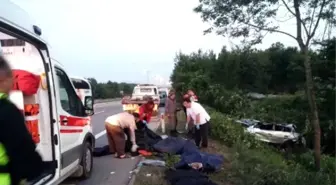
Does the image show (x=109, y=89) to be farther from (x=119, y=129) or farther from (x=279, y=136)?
(x=119, y=129)

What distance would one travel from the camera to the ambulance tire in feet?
25.7

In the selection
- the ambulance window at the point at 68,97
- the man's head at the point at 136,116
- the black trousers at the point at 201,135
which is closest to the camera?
the ambulance window at the point at 68,97

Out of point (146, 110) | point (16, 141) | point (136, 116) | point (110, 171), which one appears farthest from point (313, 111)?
point (16, 141)

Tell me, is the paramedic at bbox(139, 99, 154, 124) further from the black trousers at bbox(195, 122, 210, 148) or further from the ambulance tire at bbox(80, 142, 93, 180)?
the ambulance tire at bbox(80, 142, 93, 180)

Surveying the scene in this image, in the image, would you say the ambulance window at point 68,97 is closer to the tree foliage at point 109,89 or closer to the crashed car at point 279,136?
the crashed car at point 279,136

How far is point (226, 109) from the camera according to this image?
955 inches

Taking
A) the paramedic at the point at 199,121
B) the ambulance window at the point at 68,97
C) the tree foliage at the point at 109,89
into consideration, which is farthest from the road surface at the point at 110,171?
the tree foliage at the point at 109,89

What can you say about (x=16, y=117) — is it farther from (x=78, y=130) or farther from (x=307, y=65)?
(x=307, y=65)

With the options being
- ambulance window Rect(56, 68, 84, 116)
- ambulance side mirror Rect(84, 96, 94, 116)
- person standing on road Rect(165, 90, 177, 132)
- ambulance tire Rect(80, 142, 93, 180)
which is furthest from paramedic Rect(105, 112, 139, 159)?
person standing on road Rect(165, 90, 177, 132)

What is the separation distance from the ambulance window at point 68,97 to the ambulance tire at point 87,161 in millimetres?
801

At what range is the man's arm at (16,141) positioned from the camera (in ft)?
8.79

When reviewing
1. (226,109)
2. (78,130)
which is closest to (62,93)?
(78,130)

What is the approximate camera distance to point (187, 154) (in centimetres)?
888

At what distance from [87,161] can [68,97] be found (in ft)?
5.20
